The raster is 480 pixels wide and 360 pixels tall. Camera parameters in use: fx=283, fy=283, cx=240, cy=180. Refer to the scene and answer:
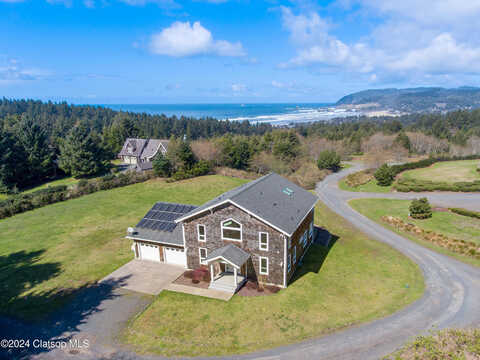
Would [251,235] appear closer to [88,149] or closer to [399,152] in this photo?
[88,149]

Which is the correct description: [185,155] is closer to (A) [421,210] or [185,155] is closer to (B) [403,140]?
(A) [421,210]

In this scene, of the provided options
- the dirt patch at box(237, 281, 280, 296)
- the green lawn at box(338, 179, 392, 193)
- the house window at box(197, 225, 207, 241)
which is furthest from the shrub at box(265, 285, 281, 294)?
the green lawn at box(338, 179, 392, 193)

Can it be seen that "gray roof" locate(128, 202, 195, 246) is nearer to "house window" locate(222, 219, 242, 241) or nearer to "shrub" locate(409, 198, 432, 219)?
"house window" locate(222, 219, 242, 241)

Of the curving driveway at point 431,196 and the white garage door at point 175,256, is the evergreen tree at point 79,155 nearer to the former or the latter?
the white garage door at point 175,256

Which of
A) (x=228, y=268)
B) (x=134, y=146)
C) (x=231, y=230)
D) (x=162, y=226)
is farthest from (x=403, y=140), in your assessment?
(x=162, y=226)

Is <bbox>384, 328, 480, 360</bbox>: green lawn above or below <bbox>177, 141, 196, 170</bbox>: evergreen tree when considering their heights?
below

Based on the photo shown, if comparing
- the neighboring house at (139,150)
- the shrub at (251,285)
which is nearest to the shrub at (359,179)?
the shrub at (251,285)

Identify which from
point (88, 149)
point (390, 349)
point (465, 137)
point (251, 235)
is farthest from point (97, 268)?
point (465, 137)
